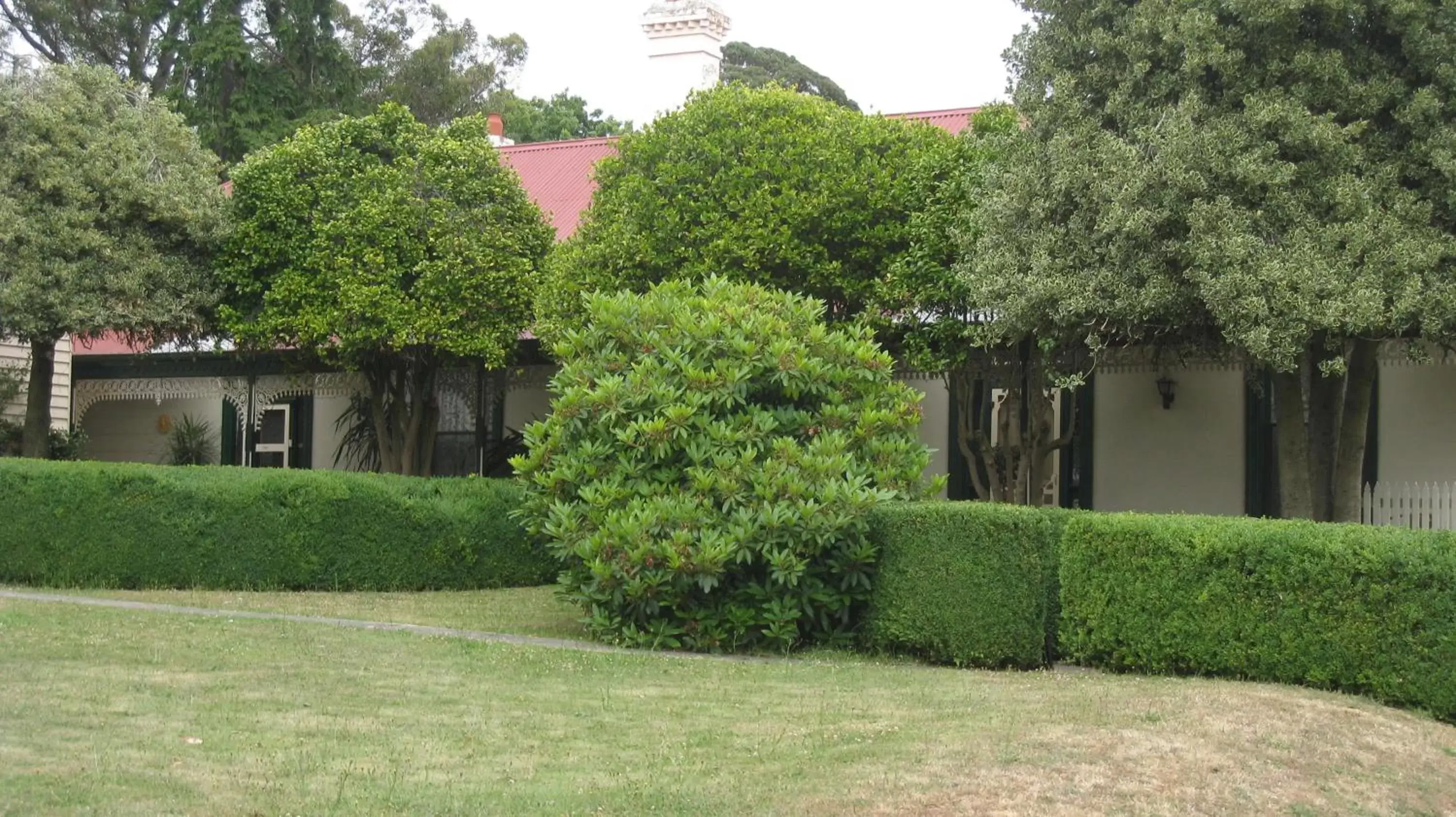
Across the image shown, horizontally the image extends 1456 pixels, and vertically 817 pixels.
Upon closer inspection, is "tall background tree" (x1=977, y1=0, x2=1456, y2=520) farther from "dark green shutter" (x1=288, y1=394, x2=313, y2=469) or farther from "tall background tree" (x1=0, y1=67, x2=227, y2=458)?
"dark green shutter" (x1=288, y1=394, x2=313, y2=469)

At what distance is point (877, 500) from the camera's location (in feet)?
39.0

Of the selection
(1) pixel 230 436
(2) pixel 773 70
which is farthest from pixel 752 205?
(2) pixel 773 70

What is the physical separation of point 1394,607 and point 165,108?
15774 millimetres

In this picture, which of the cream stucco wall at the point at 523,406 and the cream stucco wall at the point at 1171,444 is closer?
the cream stucco wall at the point at 1171,444

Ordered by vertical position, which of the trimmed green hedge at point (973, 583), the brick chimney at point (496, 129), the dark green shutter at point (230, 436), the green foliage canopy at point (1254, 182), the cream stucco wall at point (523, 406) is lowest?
the trimmed green hedge at point (973, 583)

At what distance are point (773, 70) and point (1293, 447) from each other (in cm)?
4055

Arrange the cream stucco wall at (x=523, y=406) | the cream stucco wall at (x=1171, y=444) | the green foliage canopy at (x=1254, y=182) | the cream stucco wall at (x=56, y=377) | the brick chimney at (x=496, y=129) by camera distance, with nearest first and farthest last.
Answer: the green foliage canopy at (x=1254, y=182) < the cream stucco wall at (x=1171, y=444) < the cream stucco wall at (x=523, y=406) < the cream stucco wall at (x=56, y=377) < the brick chimney at (x=496, y=129)

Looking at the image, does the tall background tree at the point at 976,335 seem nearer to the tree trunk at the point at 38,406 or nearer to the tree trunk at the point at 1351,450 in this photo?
the tree trunk at the point at 1351,450

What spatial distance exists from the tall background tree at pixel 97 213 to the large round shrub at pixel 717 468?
829cm

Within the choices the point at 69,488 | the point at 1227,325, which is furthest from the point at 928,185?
the point at 69,488

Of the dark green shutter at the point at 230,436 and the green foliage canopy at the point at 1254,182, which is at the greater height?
the green foliage canopy at the point at 1254,182

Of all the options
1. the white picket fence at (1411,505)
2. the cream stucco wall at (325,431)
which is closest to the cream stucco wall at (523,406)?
the cream stucco wall at (325,431)

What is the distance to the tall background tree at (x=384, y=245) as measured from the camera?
61.0 ft

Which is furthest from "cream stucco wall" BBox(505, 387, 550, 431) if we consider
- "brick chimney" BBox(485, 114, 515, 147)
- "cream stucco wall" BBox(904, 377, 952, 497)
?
"brick chimney" BBox(485, 114, 515, 147)
